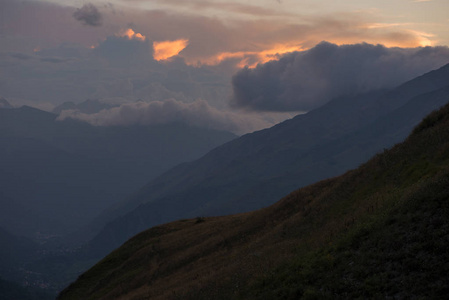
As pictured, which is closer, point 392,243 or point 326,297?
point 326,297

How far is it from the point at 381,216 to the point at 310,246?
5290mm

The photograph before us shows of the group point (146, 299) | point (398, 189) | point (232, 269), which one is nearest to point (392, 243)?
point (398, 189)

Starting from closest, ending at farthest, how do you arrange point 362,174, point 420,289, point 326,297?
1. point 420,289
2. point 326,297
3. point 362,174

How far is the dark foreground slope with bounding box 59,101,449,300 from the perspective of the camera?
58.2 feet


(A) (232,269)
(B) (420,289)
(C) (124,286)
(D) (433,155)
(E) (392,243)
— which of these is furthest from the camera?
(C) (124,286)

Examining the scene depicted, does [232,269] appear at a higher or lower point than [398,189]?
lower

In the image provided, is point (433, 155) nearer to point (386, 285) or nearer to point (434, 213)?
point (434, 213)

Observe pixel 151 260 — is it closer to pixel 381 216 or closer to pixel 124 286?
pixel 124 286

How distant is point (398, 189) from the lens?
27.4 meters

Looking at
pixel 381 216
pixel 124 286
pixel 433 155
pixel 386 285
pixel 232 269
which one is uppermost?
pixel 433 155

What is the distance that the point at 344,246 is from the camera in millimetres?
21938

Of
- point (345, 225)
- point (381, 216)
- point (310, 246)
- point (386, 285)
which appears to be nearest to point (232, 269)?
point (310, 246)

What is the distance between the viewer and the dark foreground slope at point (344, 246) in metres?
17.7

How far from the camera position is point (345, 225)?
26.0 m
